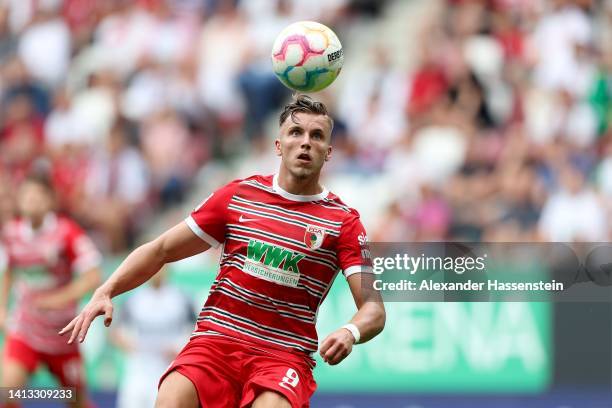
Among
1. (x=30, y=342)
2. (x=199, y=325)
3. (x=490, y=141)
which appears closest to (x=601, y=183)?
(x=490, y=141)

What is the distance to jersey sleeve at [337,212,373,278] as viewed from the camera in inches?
254

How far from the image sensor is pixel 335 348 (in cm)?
568

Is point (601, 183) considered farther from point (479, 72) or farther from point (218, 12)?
point (218, 12)

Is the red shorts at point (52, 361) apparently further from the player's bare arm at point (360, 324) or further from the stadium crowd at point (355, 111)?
the player's bare arm at point (360, 324)

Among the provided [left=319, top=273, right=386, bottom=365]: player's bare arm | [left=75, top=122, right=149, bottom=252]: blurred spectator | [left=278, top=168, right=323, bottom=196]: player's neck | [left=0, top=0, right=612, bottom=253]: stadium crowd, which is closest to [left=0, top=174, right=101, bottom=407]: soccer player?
[left=0, top=0, right=612, bottom=253]: stadium crowd

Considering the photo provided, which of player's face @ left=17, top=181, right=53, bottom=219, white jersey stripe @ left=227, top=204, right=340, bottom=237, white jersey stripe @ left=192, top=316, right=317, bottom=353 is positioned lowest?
white jersey stripe @ left=192, top=316, right=317, bottom=353

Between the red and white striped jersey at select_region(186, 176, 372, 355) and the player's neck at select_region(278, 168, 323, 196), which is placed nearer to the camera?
the red and white striped jersey at select_region(186, 176, 372, 355)

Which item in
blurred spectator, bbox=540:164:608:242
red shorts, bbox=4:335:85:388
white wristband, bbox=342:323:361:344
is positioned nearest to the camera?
white wristband, bbox=342:323:361:344

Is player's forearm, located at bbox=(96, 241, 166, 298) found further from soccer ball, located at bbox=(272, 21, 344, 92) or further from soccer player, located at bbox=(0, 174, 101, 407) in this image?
soccer player, located at bbox=(0, 174, 101, 407)

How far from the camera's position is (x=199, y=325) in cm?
664

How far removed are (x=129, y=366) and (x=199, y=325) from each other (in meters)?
5.54

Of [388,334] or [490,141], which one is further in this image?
[490,141]

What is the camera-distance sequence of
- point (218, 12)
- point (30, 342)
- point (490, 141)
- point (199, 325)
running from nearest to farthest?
1. point (199, 325)
2. point (30, 342)
3. point (490, 141)
4. point (218, 12)

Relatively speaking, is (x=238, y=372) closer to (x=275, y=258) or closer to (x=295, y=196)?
(x=275, y=258)
